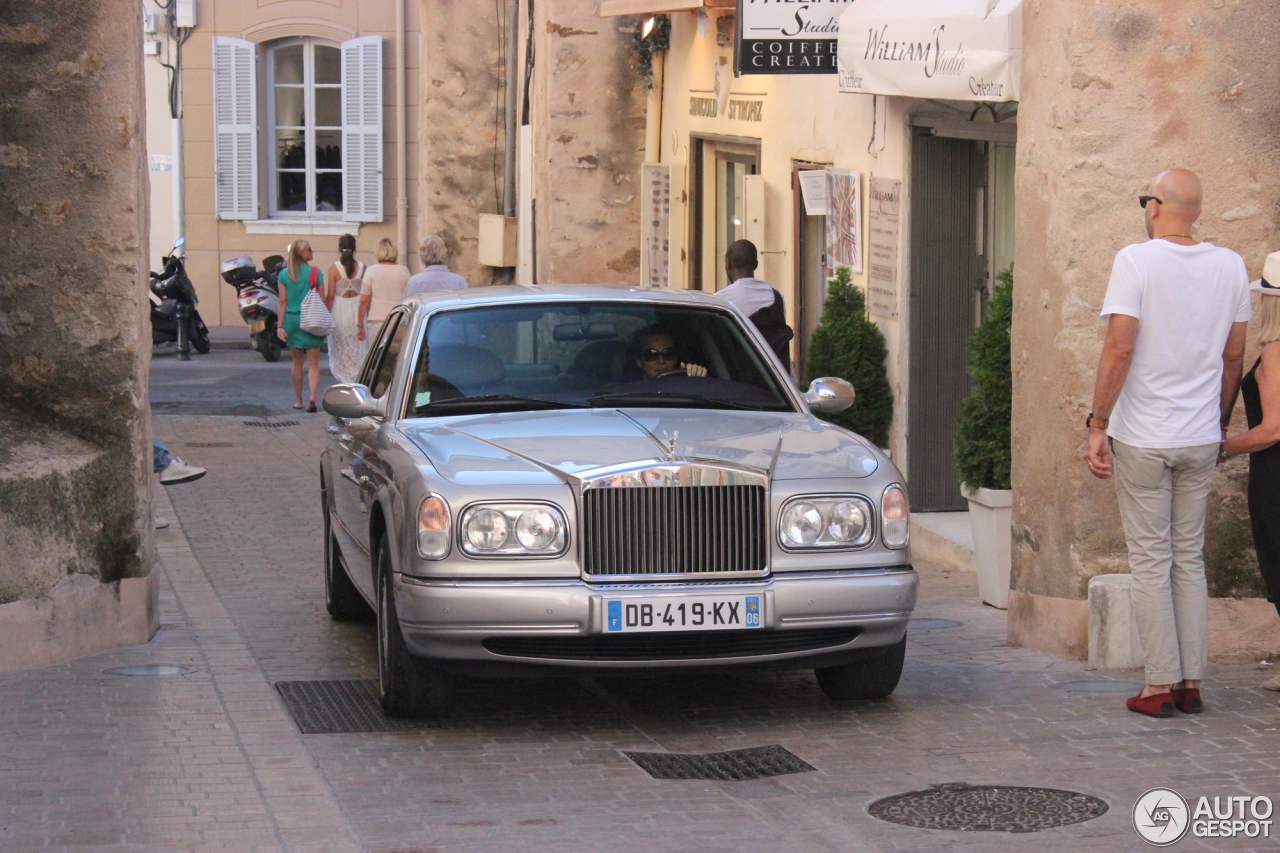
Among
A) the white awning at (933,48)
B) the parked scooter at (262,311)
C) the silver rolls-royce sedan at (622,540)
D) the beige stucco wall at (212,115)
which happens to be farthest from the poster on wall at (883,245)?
the beige stucco wall at (212,115)

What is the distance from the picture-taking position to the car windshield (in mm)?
7434

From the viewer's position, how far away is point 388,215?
100 feet

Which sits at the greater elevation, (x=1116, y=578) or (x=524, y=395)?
(x=524, y=395)

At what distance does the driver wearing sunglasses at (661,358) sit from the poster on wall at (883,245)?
3851 mm

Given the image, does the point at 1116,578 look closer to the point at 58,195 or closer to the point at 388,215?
the point at 58,195

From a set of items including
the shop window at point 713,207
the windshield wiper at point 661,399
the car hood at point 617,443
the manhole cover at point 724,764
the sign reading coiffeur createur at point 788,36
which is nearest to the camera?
the manhole cover at point 724,764

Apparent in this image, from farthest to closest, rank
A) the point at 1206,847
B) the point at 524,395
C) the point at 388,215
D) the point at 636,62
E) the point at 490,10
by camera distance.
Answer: the point at 388,215
the point at 490,10
the point at 636,62
the point at 524,395
the point at 1206,847

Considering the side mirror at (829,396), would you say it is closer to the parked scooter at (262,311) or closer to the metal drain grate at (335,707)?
the metal drain grate at (335,707)

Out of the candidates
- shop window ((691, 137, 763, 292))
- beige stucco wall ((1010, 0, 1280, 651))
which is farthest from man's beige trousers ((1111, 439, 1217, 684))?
shop window ((691, 137, 763, 292))

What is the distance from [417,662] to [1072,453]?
2840 millimetres

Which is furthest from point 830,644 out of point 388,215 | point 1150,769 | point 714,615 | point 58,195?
point 388,215

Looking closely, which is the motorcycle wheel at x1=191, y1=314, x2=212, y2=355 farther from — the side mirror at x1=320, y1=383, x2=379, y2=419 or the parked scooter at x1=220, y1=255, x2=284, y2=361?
the side mirror at x1=320, y1=383, x2=379, y2=419

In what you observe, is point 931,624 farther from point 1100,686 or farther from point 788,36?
point 788,36

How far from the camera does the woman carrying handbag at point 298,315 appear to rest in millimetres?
19016
